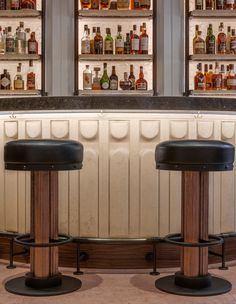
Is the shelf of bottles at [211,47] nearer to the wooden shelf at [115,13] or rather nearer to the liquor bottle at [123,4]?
the wooden shelf at [115,13]

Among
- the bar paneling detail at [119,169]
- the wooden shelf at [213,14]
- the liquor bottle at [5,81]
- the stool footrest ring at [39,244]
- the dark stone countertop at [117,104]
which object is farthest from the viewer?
the liquor bottle at [5,81]

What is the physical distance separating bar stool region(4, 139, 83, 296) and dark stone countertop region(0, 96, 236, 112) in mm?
417

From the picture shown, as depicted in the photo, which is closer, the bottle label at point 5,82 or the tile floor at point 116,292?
the tile floor at point 116,292

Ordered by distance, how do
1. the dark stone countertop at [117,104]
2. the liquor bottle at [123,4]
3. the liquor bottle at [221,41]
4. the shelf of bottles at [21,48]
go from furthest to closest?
the liquor bottle at [221,41]
the liquor bottle at [123,4]
the shelf of bottles at [21,48]
the dark stone countertop at [117,104]

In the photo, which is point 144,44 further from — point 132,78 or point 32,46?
point 32,46

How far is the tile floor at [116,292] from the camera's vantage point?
9.56 feet

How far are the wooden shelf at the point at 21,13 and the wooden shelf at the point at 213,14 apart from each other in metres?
1.21

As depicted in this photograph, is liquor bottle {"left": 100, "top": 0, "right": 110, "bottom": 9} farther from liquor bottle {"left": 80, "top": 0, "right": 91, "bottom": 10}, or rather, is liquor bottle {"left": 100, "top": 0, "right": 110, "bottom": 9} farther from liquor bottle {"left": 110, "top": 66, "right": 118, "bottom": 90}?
liquor bottle {"left": 110, "top": 66, "right": 118, "bottom": 90}

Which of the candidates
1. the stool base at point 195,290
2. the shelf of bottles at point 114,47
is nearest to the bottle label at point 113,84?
the shelf of bottles at point 114,47

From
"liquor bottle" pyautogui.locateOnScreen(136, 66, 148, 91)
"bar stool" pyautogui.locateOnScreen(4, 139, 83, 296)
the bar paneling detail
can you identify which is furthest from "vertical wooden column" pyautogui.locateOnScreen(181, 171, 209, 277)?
"liquor bottle" pyautogui.locateOnScreen(136, 66, 148, 91)

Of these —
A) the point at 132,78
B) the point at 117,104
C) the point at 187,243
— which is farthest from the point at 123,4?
the point at 187,243

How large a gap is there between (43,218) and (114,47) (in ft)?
7.43

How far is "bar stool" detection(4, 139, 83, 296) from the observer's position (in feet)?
9.16

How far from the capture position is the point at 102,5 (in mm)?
4840
